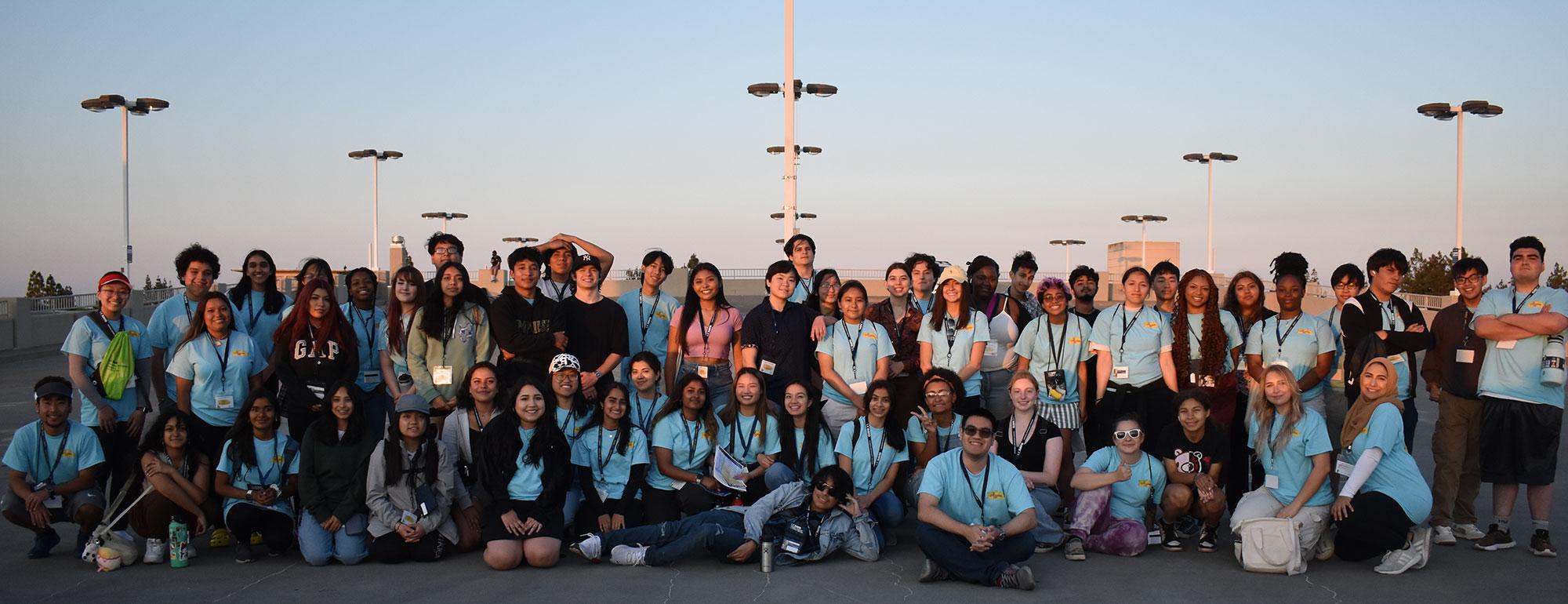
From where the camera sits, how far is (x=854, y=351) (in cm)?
796

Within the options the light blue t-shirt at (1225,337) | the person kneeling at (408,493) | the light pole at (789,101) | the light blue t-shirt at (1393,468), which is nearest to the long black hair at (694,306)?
the person kneeling at (408,493)

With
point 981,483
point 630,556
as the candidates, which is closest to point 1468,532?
point 981,483

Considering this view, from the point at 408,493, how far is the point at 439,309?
1510mm

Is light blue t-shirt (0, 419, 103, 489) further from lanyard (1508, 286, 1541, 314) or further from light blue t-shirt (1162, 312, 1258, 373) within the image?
lanyard (1508, 286, 1541, 314)

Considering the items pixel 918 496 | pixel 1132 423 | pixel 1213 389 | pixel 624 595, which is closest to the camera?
pixel 624 595

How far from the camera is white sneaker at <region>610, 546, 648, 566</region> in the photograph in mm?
6539

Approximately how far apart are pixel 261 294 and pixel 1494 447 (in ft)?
26.2

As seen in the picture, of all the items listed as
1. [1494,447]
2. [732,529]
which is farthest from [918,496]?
[1494,447]

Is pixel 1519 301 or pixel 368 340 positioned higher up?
pixel 1519 301

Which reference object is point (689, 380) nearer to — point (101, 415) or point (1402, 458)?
point (101, 415)

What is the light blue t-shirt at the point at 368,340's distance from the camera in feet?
25.6

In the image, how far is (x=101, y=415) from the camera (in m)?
7.06

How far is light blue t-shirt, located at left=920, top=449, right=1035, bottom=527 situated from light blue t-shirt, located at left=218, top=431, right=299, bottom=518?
12.2ft

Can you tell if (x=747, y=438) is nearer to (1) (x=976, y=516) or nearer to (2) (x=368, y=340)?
(1) (x=976, y=516)
